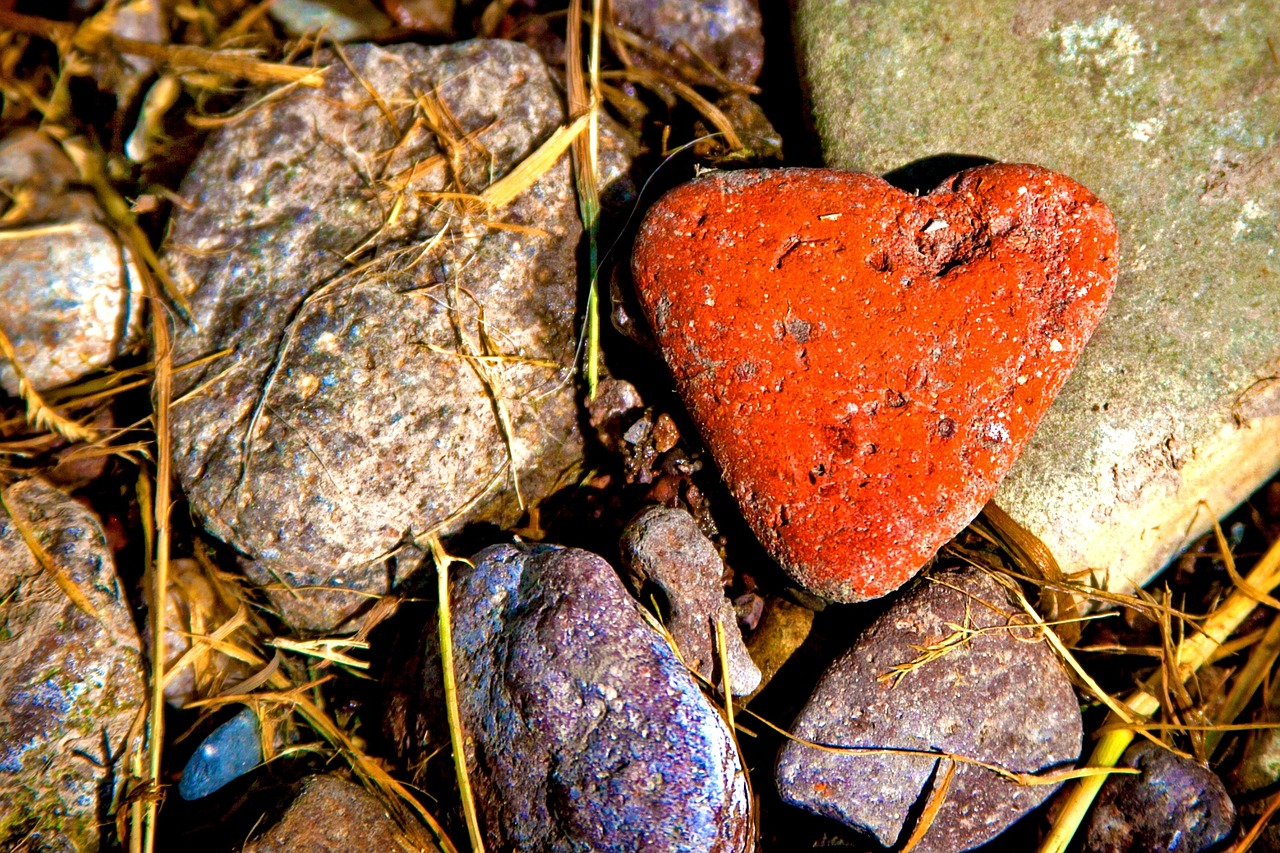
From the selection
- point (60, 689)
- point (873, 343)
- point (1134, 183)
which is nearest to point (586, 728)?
point (873, 343)

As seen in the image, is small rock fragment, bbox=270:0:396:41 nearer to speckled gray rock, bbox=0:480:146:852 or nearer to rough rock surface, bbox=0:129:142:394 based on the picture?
rough rock surface, bbox=0:129:142:394

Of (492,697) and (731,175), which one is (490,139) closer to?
(731,175)

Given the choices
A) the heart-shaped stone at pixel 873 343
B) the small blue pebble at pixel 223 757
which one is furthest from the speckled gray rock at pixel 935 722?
the small blue pebble at pixel 223 757

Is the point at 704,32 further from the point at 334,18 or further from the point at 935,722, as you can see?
the point at 935,722

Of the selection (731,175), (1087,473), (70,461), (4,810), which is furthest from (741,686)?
(70,461)

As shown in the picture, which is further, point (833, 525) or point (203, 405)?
point (203, 405)

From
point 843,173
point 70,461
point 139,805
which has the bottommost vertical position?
point 139,805
